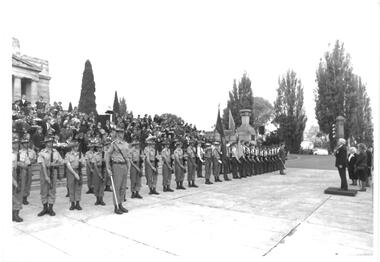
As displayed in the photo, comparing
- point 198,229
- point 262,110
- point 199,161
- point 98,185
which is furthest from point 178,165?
point 262,110

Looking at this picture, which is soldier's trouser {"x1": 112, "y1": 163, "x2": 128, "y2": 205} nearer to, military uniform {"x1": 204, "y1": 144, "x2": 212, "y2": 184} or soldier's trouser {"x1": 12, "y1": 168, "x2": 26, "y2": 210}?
soldier's trouser {"x1": 12, "y1": 168, "x2": 26, "y2": 210}

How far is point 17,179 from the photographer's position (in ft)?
18.8

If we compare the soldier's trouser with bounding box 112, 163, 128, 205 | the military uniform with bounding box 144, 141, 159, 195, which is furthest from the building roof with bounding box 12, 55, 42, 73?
the soldier's trouser with bounding box 112, 163, 128, 205

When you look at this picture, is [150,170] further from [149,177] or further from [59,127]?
[59,127]

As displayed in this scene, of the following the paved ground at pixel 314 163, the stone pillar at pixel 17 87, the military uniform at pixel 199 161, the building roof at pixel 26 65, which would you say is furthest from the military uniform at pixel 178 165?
the building roof at pixel 26 65

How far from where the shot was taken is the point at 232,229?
4.83 meters

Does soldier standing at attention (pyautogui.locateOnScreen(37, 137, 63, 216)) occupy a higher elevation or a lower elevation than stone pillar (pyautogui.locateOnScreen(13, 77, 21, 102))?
lower

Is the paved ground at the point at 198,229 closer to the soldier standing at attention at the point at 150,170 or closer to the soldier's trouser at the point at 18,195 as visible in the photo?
the soldier's trouser at the point at 18,195

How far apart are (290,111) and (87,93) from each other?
21757 millimetres

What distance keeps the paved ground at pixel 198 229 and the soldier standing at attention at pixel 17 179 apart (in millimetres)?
277

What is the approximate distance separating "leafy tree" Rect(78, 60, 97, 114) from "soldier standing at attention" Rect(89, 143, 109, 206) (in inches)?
842

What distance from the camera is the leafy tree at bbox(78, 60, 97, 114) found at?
28.0 metres

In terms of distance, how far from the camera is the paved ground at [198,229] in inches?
153

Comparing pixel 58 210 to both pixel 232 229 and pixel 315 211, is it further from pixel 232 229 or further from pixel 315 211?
pixel 315 211
